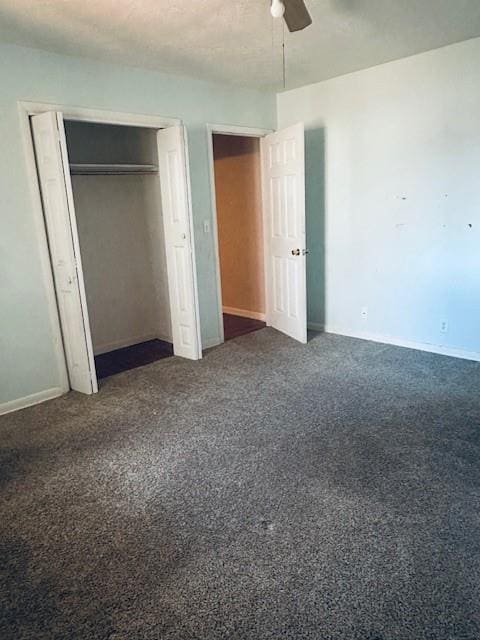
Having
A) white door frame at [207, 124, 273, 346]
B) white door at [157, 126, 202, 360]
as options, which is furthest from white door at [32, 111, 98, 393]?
white door frame at [207, 124, 273, 346]

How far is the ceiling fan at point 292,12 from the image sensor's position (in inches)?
87.5

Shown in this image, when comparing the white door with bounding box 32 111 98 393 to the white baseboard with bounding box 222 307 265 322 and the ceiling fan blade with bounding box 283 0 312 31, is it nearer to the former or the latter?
the ceiling fan blade with bounding box 283 0 312 31

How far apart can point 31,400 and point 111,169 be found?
2.30 metres

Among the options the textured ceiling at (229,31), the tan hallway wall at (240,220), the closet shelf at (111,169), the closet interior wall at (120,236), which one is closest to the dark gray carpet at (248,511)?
the closet interior wall at (120,236)

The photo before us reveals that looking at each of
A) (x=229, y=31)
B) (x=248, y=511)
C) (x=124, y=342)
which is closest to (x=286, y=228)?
(x=229, y=31)

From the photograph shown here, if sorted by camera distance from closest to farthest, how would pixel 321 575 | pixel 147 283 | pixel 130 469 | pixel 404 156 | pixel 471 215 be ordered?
pixel 321 575 < pixel 130 469 < pixel 471 215 < pixel 404 156 < pixel 147 283

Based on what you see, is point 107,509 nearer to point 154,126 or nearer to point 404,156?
point 154,126

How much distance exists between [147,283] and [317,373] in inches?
90.1

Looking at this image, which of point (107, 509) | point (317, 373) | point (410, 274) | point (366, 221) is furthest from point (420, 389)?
point (107, 509)

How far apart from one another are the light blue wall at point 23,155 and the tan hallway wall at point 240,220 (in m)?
1.34

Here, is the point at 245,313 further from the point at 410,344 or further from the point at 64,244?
the point at 64,244

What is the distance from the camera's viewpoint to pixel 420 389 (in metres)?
3.50

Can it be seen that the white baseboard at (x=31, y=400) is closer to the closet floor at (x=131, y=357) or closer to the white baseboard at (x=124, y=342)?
the closet floor at (x=131, y=357)

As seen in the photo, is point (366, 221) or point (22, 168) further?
point (366, 221)
